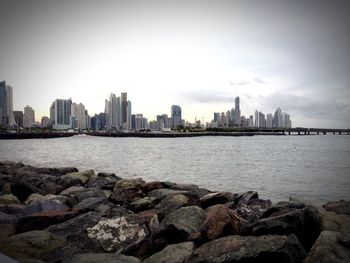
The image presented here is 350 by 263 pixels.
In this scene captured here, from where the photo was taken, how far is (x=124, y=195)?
10.8m

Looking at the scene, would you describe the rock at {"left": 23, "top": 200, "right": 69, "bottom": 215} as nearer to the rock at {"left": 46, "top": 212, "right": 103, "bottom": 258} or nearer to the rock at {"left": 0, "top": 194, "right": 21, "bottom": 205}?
the rock at {"left": 0, "top": 194, "right": 21, "bottom": 205}

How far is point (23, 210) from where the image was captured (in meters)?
8.16

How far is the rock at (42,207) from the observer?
8125 millimetres

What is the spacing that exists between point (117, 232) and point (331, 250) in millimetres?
3937

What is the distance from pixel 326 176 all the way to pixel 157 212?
2043 cm

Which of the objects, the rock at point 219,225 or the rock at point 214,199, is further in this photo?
the rock at point 214,199

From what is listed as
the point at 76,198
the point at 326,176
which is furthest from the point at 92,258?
the point at 326,176

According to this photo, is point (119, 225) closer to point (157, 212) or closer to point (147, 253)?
point (147, 253)

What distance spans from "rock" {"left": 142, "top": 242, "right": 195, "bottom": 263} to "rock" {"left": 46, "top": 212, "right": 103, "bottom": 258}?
131cm

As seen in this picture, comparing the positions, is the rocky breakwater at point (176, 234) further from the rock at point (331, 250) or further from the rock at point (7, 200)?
the rock at point (7, 200)

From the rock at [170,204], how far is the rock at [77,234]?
1.93 metres

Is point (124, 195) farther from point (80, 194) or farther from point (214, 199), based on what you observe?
point (214, 199)

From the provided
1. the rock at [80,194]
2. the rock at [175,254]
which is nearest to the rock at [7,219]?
the rock at [80,194]

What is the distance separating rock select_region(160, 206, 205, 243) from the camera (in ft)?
21.2
